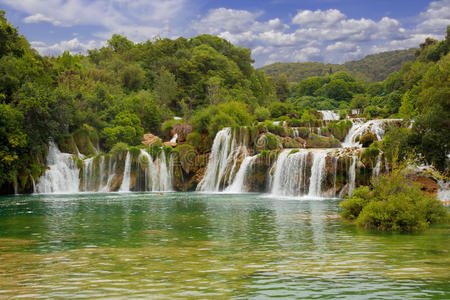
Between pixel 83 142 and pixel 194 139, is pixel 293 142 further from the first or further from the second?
pixel 83 142

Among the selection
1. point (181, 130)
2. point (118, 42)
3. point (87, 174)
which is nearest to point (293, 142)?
point (181, 130)

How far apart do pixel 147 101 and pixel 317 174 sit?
2972cm

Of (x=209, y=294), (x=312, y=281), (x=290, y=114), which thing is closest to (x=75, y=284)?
(x=209, y=294)

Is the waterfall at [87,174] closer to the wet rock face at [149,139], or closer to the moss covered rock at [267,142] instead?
the wet rock face at [149,139]

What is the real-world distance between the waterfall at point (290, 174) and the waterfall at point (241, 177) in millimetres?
3327

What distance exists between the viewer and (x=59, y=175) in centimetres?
4178

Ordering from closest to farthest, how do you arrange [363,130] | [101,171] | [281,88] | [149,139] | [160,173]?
[101,171], [160,173], [363,130], [149,139], [281,88]

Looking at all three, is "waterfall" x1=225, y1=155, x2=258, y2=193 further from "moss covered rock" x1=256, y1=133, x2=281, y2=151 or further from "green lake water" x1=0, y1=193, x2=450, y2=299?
"green lake water" x1=0, y1=193, x2=450, y2=299

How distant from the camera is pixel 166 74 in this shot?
246 feet

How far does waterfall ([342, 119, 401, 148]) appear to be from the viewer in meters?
45.6

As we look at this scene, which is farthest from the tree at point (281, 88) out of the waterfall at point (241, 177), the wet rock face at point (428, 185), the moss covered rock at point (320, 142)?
the wet rock face at point (428, 185)

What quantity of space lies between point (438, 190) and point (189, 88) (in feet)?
176

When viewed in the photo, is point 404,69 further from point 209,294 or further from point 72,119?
point 209,294

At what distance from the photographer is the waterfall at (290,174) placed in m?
35.1
